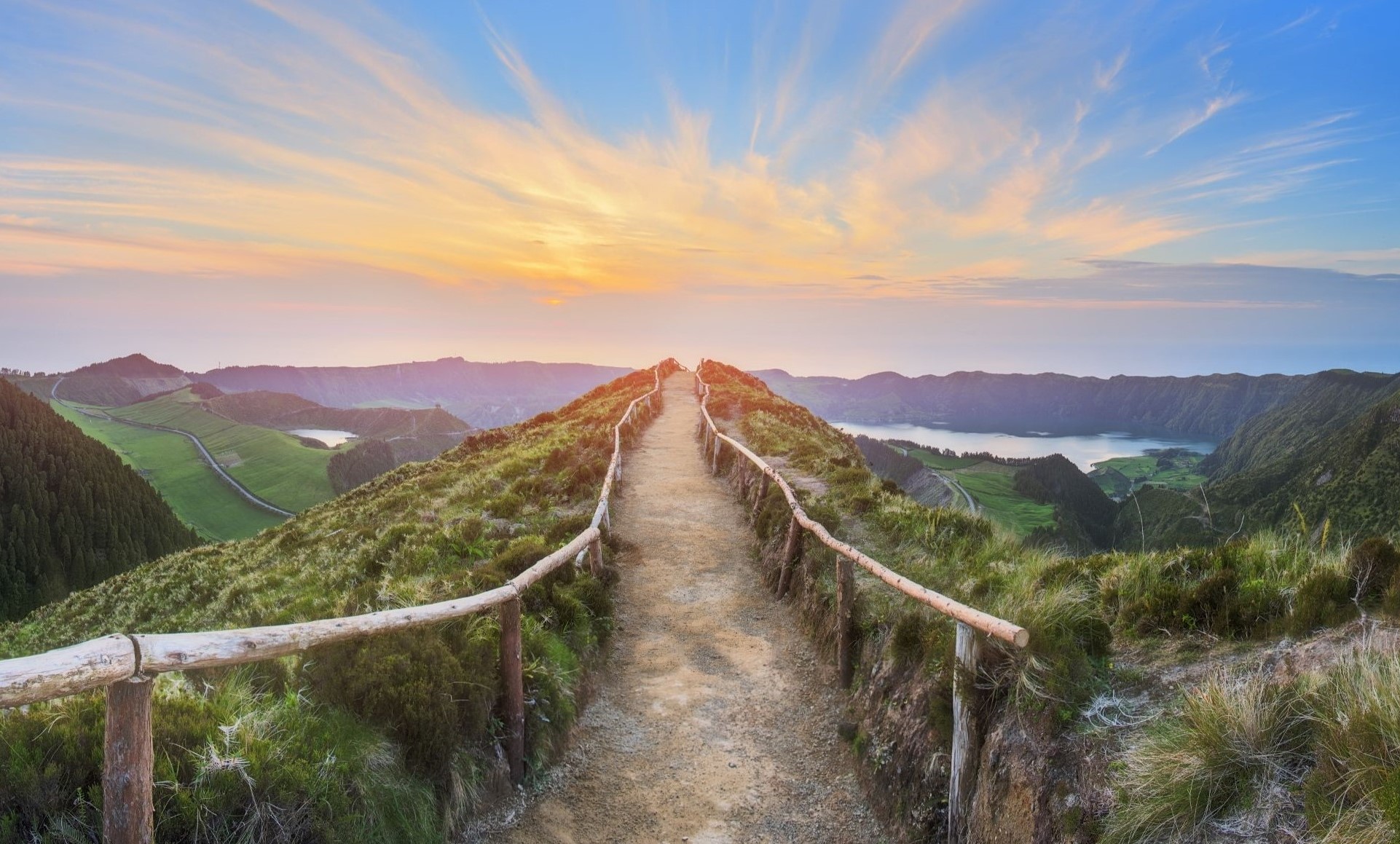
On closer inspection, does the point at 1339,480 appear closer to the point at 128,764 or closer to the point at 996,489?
the point at 996,489

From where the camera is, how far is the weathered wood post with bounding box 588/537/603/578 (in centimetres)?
1196

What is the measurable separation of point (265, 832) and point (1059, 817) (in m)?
4.95

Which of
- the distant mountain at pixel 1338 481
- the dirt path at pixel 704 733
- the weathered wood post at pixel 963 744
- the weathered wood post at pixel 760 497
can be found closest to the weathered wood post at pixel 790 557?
the dirt path at pixel 704 733

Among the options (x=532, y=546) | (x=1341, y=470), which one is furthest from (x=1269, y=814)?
(x=1341, y=470)

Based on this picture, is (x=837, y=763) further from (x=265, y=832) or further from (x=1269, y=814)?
(x=265, y=832)

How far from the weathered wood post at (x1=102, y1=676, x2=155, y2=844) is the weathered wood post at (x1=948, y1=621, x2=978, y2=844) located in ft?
17.5

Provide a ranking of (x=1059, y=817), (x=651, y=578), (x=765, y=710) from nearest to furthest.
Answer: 1. (x=1059, y=817)
2. (x=765, y=710)
3. (x=651, y=578)

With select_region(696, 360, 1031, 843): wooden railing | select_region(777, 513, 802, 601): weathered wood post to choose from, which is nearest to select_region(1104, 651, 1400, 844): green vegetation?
select_region(696, 360, 1031, 843): wooden railing

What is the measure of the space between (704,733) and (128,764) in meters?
5.76

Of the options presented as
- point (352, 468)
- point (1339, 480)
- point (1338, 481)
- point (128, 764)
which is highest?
point (128, 764)

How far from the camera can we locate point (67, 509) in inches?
4407

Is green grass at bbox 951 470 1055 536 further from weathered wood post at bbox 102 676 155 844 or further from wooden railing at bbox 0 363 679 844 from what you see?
weathered wood post at bbox 102 676 155 844

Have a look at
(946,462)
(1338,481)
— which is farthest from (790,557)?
(946,462)

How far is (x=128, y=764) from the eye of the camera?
3.57 metres
